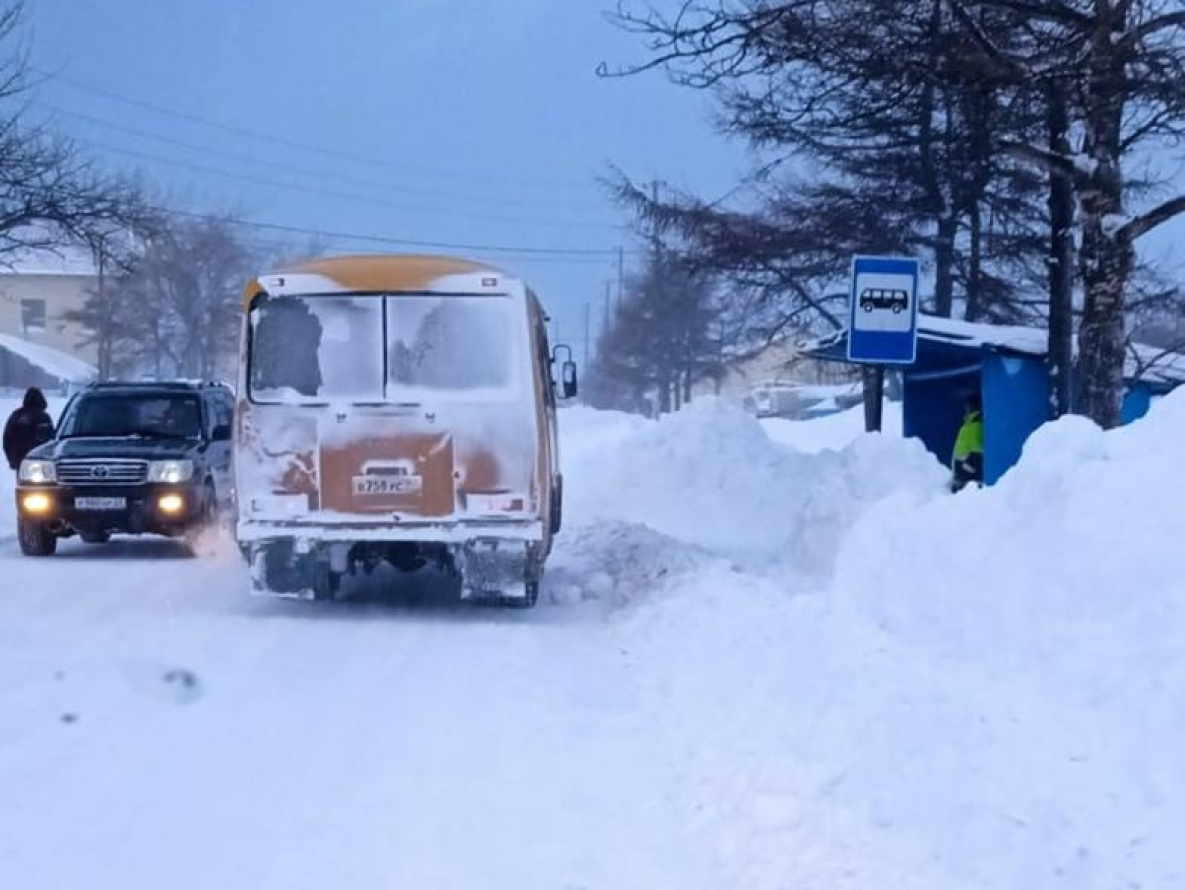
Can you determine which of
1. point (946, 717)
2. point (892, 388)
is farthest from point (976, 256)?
point (892, 388)

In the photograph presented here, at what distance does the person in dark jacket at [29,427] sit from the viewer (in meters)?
21.6

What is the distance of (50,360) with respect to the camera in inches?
2857

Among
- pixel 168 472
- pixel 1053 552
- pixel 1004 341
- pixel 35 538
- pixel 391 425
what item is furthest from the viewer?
pixel 1004 341

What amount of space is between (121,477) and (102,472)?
0.21m

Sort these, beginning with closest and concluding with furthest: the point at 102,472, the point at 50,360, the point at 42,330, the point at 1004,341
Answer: the point at 102,472
the point at 1004,341
the point at 50,360
the point at 42,330

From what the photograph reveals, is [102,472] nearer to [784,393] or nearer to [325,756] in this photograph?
[325,756]

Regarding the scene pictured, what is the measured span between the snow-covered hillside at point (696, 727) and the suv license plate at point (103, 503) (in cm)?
439

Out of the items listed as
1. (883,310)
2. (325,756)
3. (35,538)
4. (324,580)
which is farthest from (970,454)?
(325,756)

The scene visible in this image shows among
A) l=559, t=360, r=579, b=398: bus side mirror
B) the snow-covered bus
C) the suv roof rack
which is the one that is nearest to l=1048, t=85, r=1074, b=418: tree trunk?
l=559, t=360, r=579, b=398: bus side mirror

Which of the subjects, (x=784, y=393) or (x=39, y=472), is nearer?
(x=39, y=472)

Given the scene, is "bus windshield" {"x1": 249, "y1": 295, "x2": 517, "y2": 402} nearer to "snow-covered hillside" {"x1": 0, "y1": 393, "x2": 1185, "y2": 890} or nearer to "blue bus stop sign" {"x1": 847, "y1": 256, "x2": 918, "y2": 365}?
"snow-covered hillside" {"x1": 0, "y1": 393, "x2": 1185, "y2": 890}

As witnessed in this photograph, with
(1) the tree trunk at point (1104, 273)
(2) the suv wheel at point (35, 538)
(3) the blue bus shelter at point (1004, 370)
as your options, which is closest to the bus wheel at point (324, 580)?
(2) the suv wheel at point (35, 538)

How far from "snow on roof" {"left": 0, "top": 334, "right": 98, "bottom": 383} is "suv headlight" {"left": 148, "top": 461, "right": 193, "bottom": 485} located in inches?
2013

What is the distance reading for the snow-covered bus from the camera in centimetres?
1280
